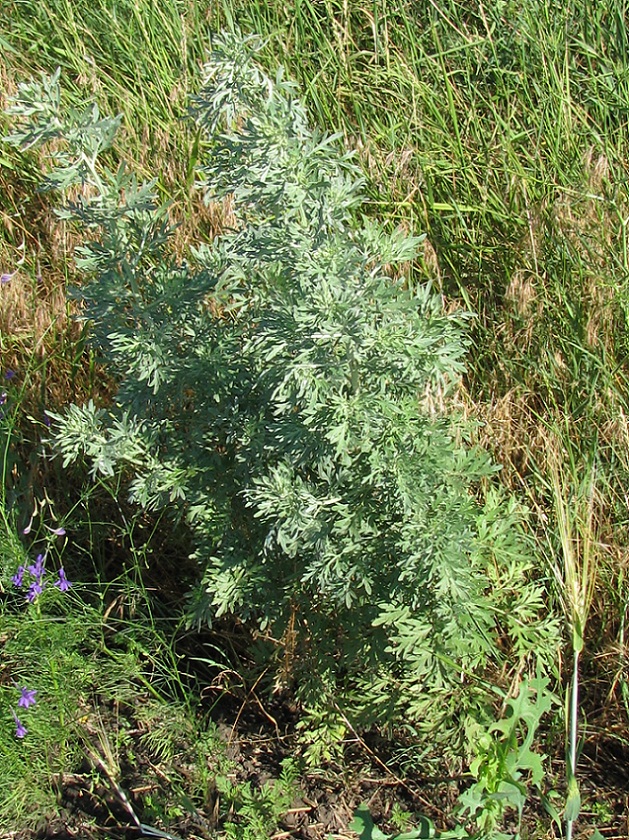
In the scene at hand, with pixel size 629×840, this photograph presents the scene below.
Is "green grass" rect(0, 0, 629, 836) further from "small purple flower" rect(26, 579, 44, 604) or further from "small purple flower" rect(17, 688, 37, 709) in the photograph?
"small purple flower" rect(17, 688, 37, 709)

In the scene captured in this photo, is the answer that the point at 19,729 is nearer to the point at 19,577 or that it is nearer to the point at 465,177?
the point at 19,577

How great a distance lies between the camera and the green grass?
2.67m

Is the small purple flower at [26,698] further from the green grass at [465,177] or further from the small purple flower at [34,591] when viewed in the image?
the green grass at [465,177]

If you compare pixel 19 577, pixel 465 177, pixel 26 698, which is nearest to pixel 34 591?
pixel 19 577

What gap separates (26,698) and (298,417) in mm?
1034

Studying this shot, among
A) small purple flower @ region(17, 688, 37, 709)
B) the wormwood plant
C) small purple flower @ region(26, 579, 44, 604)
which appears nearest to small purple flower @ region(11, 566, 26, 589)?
small purple flower @ region(26, 579, 44, 604)

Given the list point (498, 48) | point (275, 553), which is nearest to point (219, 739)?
point (275, 553)

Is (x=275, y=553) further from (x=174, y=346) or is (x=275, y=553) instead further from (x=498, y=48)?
(x=498, y=48)

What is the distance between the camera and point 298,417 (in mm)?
2010

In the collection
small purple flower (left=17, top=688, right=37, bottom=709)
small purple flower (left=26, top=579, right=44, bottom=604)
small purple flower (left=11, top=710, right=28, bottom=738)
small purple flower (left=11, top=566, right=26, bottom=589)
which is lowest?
small purple flower (left=11, top=710, right=28, bottom=738)

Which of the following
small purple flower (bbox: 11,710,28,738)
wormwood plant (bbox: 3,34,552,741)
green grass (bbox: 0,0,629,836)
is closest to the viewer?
wormwood plant (bbox: 3,34,552,741)

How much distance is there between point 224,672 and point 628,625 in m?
1.10

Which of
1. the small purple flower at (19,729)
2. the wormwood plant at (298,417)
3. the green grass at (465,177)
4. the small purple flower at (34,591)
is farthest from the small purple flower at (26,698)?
the wormwood plant at (298,417)

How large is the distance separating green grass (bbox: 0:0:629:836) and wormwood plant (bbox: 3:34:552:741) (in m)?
0.45
